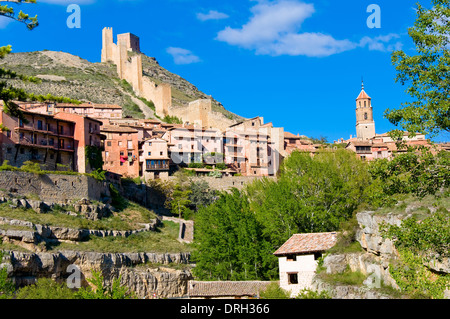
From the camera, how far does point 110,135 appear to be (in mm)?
72000

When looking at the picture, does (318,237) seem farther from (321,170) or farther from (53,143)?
(53,143)

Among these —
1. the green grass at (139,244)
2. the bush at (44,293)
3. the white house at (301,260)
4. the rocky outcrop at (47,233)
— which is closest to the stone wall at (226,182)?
the green grass at (139,244)

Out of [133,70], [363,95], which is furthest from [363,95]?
[133,70]

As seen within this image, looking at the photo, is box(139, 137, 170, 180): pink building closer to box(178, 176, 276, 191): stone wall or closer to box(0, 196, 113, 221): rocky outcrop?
box(178, 176, 276, 191): stone wall

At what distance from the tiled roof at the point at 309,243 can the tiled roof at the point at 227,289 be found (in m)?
2.98

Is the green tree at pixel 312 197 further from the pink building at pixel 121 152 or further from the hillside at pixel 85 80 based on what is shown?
the hillside at pixel 85 80

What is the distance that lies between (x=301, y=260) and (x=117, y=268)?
1771 cm

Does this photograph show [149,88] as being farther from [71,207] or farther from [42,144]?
[71,207]

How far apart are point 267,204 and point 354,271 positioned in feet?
66.1

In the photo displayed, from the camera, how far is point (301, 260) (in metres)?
33.2

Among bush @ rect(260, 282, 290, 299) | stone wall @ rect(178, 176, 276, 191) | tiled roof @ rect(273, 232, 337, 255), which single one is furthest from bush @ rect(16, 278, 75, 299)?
stone wall @ rect(178, 176, 276, 191)

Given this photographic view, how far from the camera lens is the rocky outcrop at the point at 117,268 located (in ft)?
129
